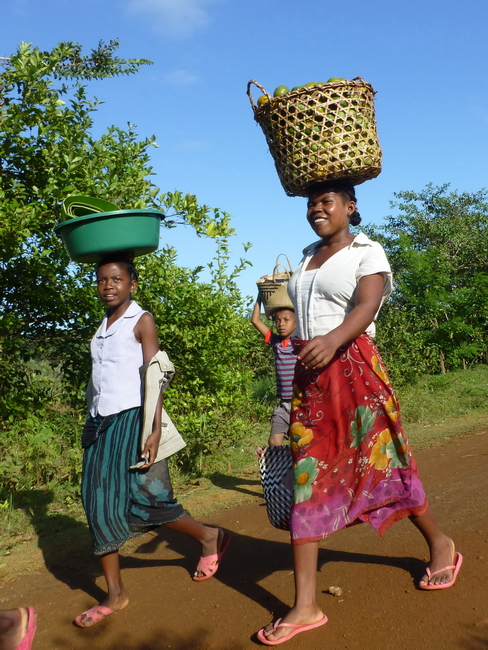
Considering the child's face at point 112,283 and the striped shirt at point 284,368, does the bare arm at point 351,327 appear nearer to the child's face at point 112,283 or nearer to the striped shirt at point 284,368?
the child's face at point 112,283

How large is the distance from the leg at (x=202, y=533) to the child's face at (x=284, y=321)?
210cm

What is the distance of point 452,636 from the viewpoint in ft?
8.08

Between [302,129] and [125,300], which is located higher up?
[302,129]

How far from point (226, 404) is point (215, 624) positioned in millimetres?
3322

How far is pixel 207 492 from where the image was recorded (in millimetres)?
5316

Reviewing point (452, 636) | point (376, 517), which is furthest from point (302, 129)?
point (452, 636)

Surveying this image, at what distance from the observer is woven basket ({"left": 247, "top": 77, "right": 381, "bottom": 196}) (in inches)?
109

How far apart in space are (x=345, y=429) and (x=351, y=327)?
0.49 meters

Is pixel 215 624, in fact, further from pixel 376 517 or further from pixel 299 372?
pixel 299 372

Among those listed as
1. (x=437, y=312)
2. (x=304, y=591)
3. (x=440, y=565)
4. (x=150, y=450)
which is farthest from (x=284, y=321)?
(x=437, y=312)

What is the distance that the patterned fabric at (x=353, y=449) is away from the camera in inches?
107

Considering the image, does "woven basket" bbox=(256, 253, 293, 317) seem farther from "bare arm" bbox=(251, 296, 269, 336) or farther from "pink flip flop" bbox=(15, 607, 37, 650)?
"pink flip flop" bbox=(15, 607, 37, 650)

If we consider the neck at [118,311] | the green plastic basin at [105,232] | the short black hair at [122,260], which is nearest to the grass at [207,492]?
the neck at [118,311]

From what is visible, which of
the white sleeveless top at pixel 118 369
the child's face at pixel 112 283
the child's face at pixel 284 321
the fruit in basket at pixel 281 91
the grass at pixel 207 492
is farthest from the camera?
the child's face at pixel 284 321
